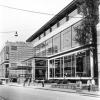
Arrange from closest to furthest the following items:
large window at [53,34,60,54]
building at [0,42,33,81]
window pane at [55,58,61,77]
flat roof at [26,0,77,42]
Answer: flat roof at [26,0,77,42] → window pane at [55,58,61,77] → large window at [53,34,60,54] → building at [0,42,33,81]

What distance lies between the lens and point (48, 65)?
200 ft

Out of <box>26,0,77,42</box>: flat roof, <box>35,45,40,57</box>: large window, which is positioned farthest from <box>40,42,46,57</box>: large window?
<box>35,45,40,57</box>: large window

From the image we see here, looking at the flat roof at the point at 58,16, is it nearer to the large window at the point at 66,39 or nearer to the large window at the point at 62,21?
the large window at the point at 62,21

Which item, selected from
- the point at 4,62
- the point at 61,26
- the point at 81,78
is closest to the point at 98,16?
the point at 81,78

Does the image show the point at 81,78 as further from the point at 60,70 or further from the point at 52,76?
the point at 52,76

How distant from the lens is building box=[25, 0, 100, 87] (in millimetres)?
40531

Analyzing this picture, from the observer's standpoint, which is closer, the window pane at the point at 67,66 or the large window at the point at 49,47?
the window pane at the point at 67,66

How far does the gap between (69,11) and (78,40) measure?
1501 cm

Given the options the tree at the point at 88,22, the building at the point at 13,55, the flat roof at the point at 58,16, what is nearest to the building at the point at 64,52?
the flat roof at the point at 58,16

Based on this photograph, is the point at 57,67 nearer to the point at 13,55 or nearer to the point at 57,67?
the point at 57,67

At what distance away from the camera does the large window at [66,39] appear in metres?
48.1

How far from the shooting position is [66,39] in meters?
49.5

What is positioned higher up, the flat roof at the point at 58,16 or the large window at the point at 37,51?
the flat roof at the point at 58,16

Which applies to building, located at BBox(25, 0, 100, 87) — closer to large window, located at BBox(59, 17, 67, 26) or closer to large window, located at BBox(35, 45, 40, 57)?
large window, located at BBox(59, 17, 67, 26)
